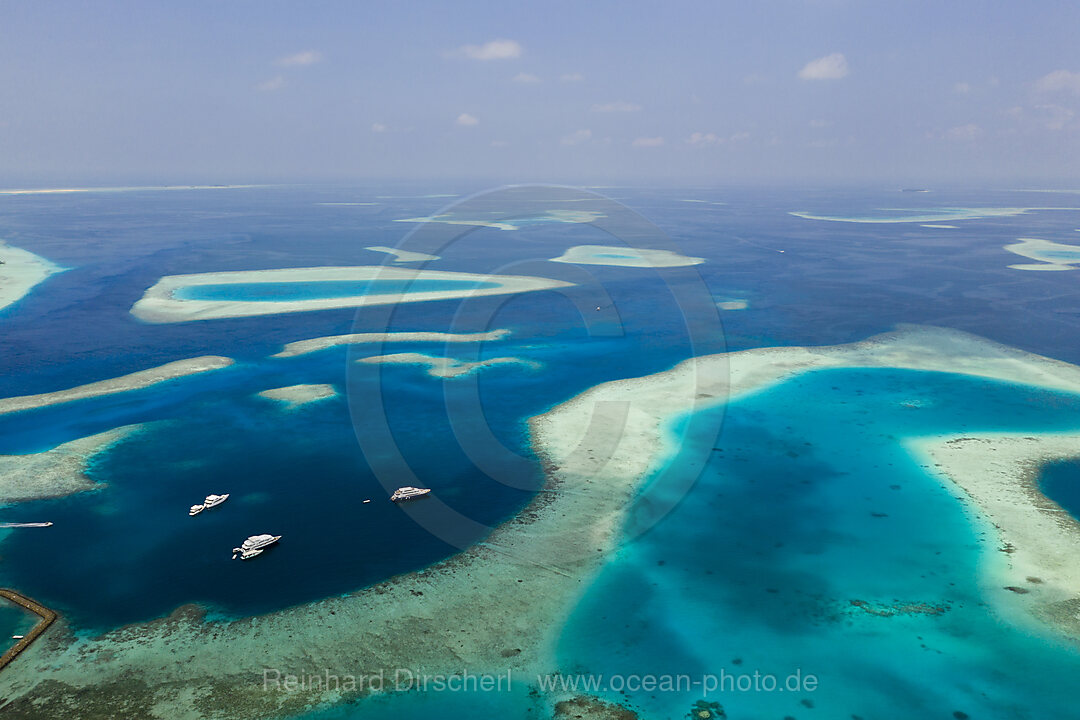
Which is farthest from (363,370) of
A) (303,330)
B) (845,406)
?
(845,406)

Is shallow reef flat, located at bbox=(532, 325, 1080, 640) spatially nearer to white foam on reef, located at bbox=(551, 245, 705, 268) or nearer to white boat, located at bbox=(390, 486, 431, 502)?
white boat, located at bbox=(390, 486, 431, 502)

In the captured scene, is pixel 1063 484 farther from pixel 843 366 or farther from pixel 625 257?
pixel 625 257

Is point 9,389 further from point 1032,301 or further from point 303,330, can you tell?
point 1032,301

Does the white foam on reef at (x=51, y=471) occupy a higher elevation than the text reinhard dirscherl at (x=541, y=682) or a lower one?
higher

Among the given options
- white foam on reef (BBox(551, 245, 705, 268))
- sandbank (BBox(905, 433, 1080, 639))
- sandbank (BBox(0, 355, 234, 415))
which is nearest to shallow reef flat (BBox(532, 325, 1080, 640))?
sandbank (BBox(905, 433, 1080, 639))

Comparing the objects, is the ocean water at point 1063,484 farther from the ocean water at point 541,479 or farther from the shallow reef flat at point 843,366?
the shallow reef flat at point 843,366

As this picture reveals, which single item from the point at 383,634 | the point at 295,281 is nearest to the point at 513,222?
the point at 295,281

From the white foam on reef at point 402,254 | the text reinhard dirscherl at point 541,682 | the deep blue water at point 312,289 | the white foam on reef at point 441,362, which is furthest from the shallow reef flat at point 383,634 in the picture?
the white foam on reef at point 402,254
